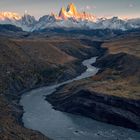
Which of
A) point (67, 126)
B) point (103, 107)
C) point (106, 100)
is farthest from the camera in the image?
point (106, 100)

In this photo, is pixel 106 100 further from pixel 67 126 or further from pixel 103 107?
pixel 67 126

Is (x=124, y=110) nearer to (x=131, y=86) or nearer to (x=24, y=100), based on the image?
(x=131, y=86)

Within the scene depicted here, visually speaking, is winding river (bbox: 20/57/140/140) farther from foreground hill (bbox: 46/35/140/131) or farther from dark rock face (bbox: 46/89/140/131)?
foreground hill (bbox: 46/35/140/131)

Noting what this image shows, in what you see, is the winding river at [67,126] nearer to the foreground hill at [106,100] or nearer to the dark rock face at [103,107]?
the dark rock face at [103,107]

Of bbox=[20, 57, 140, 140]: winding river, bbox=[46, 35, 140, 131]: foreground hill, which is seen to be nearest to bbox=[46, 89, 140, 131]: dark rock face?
bbox=[46, 35, 140, 131]: foreground hill

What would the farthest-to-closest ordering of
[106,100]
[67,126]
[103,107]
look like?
1. [106,100]
2. [103,107]
3. [67,126]

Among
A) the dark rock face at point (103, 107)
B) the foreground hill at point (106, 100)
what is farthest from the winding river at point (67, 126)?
the foreground hill at point (106, 100)

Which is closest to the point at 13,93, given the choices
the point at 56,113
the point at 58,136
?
the point at 56,113

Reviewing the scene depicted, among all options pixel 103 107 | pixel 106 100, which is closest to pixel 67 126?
pixel 103 107
